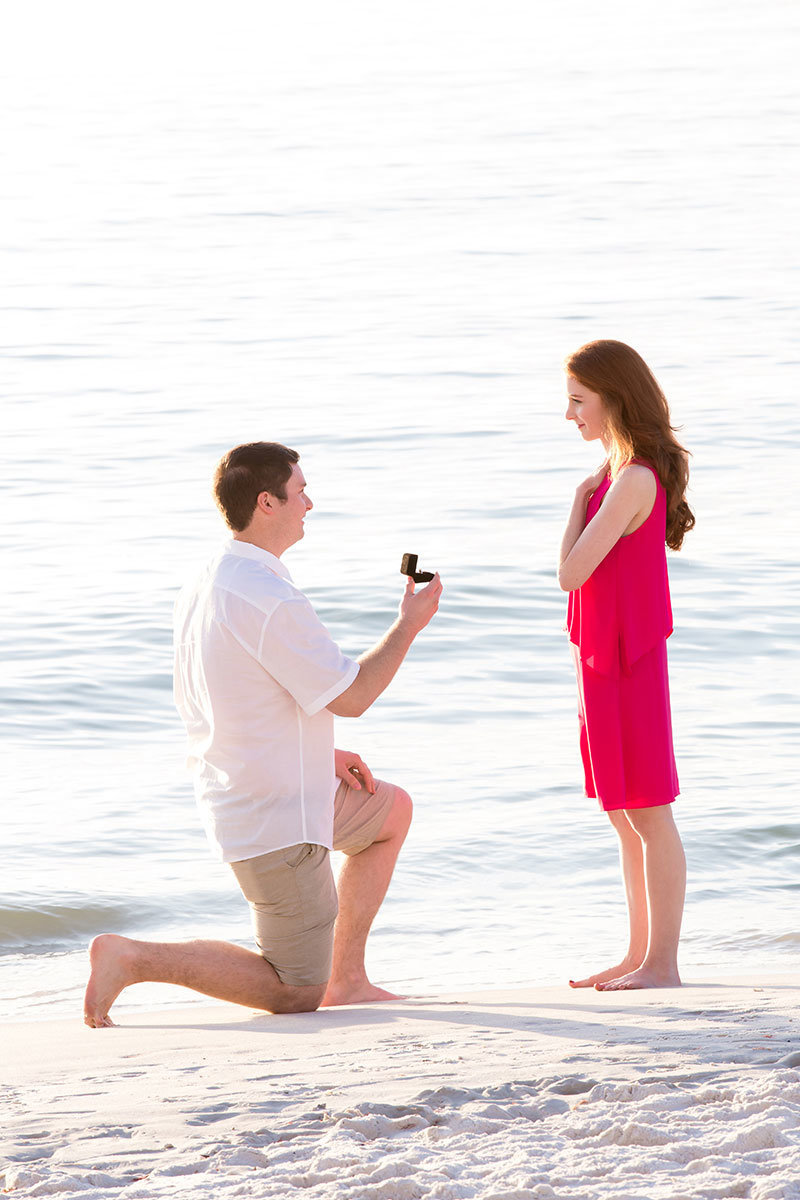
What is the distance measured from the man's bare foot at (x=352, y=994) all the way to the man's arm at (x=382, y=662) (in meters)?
0.86

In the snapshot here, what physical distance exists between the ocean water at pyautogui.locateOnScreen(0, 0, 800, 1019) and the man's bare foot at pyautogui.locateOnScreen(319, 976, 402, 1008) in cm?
123

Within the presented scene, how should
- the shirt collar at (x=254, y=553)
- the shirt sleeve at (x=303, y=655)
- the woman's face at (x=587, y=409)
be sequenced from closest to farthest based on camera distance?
1. the shirt sleeve at (x=303, y=655)
2. the shirt collar at (x=254, y=553)
3. the woman's face at (x=587, y=409)

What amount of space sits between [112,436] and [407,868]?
10.5m

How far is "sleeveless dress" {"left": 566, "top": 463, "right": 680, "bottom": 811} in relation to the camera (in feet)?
15.9

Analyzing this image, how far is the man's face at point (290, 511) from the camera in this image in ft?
15.3

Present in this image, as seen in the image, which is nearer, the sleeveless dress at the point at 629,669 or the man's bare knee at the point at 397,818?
→ the sleeveless dress at the point at 629,669

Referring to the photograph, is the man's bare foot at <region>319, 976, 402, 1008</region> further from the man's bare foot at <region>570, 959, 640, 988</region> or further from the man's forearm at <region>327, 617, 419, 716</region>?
the man's forearm at <region>327, 617, 419, 716</region>

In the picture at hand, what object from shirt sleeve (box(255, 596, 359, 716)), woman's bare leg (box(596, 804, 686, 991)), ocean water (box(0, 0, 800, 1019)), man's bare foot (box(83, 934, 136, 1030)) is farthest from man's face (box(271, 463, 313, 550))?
ocean water (box(0, 0, 800, 1019))

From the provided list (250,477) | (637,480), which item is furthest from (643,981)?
(250,477)

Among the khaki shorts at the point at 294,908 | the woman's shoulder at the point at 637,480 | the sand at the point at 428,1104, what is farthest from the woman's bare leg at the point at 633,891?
the woman's shoulder at the point at 637,480

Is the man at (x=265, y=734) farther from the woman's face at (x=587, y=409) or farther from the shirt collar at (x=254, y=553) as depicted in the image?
the woman's face at (x=587, y=409)

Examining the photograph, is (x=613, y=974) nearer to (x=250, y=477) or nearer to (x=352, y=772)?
(x=352, y=772)

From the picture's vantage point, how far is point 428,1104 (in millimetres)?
3645

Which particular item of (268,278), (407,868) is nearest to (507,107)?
(268,278)
